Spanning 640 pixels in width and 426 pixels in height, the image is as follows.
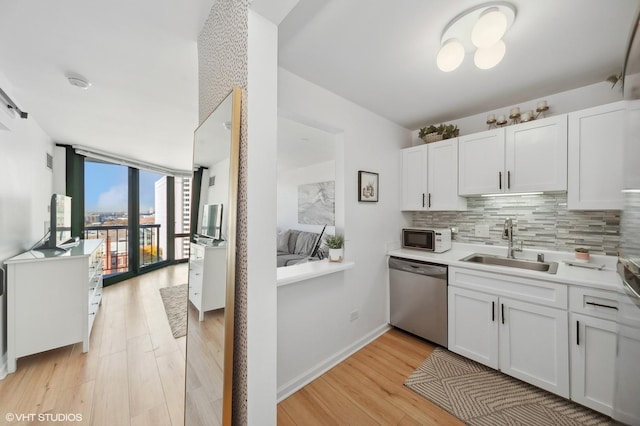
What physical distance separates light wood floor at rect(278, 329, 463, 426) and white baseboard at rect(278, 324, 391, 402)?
33 millimetres

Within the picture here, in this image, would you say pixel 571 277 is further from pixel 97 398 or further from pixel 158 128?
pixel 158 128

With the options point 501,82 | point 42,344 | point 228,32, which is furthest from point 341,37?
point 42,344

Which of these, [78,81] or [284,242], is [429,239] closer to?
[284,242]

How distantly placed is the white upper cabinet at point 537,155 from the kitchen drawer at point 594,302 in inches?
32.7

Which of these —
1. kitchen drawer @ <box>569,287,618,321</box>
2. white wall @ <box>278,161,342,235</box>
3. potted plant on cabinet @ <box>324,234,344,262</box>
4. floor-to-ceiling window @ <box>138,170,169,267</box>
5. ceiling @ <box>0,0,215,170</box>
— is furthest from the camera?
floor-to-ceiling window @ <box>138,170,169,267</box>

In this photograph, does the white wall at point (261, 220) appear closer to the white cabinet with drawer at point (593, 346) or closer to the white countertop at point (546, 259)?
the white countertop at point (546, 259)

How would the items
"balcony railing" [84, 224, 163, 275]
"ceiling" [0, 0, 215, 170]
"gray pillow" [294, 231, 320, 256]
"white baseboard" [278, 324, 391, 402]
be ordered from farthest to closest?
1. "gray pillow" [294, 231, 320, 256]
2. "balcony railing" [84, 224, 163, 275]
3. "white baseboard" [278, 324, 391, 402]
4. "ceiling" [0, 0, 215, 170]

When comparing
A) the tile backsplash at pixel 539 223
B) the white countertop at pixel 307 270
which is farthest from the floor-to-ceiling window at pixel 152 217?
the tile backsplash at pixel 539 223

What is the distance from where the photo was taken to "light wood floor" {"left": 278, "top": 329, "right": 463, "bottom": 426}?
5.15 feet

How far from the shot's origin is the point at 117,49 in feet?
5.30

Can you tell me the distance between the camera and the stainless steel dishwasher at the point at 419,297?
2289 millimetres

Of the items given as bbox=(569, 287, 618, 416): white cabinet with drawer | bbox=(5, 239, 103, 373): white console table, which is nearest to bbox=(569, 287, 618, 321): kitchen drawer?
bbox=(569, 287, 618, 416): white cabinet with drawer

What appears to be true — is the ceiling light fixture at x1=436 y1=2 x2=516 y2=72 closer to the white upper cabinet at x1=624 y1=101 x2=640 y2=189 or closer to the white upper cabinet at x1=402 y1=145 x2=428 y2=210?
the white upper cabinet at x1=624 y1=101 x2=640 y2=189

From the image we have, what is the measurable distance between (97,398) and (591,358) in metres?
3.45
